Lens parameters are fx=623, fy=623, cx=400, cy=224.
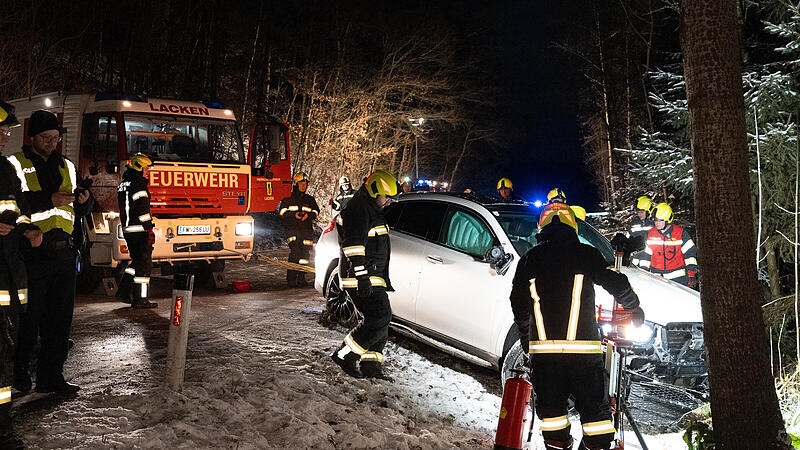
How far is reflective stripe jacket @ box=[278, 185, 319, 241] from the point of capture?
11.1 metres

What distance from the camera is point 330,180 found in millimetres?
25938

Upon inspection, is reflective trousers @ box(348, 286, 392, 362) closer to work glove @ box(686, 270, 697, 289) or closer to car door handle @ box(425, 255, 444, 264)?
car door handle @ box(425, 255, 444, 264)

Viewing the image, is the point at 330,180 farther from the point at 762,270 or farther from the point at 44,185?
the point at 44,185

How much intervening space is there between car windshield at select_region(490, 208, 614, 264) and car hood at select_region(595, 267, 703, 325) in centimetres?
64

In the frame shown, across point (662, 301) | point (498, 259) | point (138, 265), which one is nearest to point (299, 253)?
point (138, 265)

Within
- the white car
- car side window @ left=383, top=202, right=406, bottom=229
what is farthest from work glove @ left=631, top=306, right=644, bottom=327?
car side window @ left=383, top=202, right=406, bottom=229

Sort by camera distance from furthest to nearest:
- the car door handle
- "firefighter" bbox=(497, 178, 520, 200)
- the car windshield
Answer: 1. "firefighter" bbox=(497, 178, 520, 200)
2. the car door handle
3. the car windshield

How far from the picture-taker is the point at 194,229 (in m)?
10.2

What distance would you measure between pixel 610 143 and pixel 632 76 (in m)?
3.88

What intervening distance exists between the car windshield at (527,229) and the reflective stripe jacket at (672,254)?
1992 millimetres

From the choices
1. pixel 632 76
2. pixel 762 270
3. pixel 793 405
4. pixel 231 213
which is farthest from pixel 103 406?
pixel 632 76

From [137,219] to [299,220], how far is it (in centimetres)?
345

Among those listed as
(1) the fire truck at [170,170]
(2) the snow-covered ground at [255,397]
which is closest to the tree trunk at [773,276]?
(2) the snow-covered ground at [255,397]

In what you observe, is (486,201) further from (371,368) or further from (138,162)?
(138,162)
